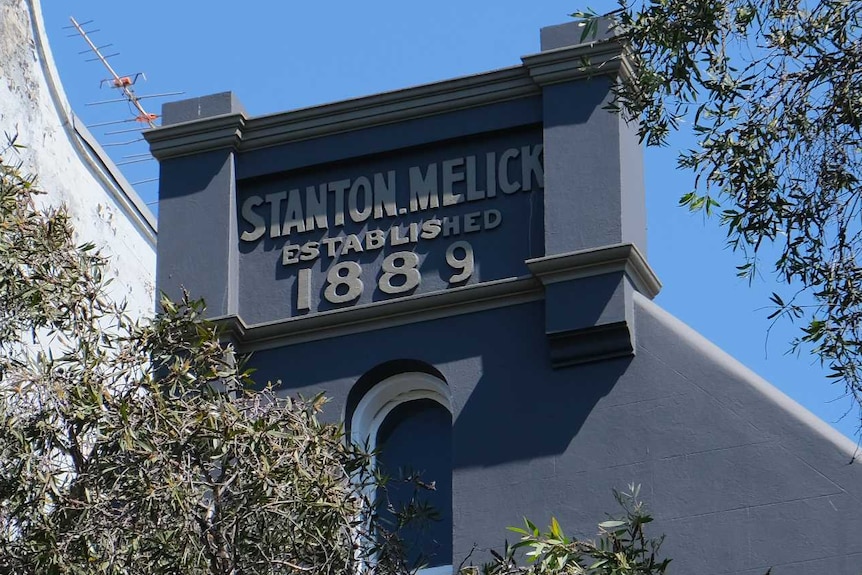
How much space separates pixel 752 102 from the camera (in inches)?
473

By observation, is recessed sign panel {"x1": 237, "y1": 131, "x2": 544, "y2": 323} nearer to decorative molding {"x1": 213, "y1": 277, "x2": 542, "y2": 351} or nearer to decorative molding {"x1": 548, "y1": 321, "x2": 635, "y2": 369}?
decorative molding {"x1": 213, "y1": 277, "x2": 542, "y2": 351}

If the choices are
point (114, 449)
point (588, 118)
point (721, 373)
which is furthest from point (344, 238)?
point (114, 449)

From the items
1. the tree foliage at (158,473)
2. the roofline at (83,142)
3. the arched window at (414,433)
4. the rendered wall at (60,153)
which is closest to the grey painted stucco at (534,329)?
the arched window at (414,433)

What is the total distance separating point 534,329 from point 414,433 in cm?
148

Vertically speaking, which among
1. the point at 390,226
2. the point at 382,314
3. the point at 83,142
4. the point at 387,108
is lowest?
the point at 382,314

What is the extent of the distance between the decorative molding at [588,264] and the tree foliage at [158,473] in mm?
3223

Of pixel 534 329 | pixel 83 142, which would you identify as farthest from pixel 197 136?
pixel 83 142

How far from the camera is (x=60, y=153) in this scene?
83.1 ft

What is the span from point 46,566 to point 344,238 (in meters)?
5.52

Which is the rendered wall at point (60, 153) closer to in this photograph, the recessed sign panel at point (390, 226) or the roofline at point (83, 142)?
the roofline at point (83, 142)

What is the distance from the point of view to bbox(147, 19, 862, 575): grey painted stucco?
14758mm

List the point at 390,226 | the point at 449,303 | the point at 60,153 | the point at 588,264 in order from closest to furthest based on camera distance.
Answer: the point at 588,264 < the point at 449,303 < the point at 390,226 < the point at 60,153

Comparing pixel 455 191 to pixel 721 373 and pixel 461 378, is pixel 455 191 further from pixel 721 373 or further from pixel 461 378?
pixel 721 373

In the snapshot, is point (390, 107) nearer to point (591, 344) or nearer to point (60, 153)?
point (591, 344)
